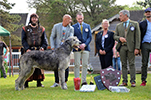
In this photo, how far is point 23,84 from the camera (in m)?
7.23

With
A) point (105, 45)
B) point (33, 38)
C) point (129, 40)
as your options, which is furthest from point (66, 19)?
point (129, 40)

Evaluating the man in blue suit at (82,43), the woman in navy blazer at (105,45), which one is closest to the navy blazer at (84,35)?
the man in blue suit at (82,43)

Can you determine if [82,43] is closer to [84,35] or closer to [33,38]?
[84,35]

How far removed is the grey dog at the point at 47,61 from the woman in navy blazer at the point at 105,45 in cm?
111

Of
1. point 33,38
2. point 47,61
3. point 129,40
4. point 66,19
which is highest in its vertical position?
point 66,19

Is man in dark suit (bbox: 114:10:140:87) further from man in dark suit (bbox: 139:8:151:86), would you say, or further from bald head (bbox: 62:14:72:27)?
bald head (bbox: 62:14:72:27)

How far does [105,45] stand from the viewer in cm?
Answer: 807

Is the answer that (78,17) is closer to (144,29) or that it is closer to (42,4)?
(144,29)

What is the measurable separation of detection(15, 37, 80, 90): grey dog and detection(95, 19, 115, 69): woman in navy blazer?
111cm

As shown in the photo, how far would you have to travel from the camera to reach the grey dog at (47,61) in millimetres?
7070

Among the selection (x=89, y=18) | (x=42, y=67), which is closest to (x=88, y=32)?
(x=42, y=67)

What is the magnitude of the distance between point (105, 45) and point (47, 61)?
2.04 metres

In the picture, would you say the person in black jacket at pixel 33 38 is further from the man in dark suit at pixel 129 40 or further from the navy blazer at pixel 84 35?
the man in dark suit at pixel 129 40

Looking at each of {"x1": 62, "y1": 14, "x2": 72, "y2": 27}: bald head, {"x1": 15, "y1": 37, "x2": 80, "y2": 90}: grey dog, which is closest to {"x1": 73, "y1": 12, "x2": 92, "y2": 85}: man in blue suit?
{"x1": 62, "y1": 14, "x2": 72, "y2": 27}: bald head
